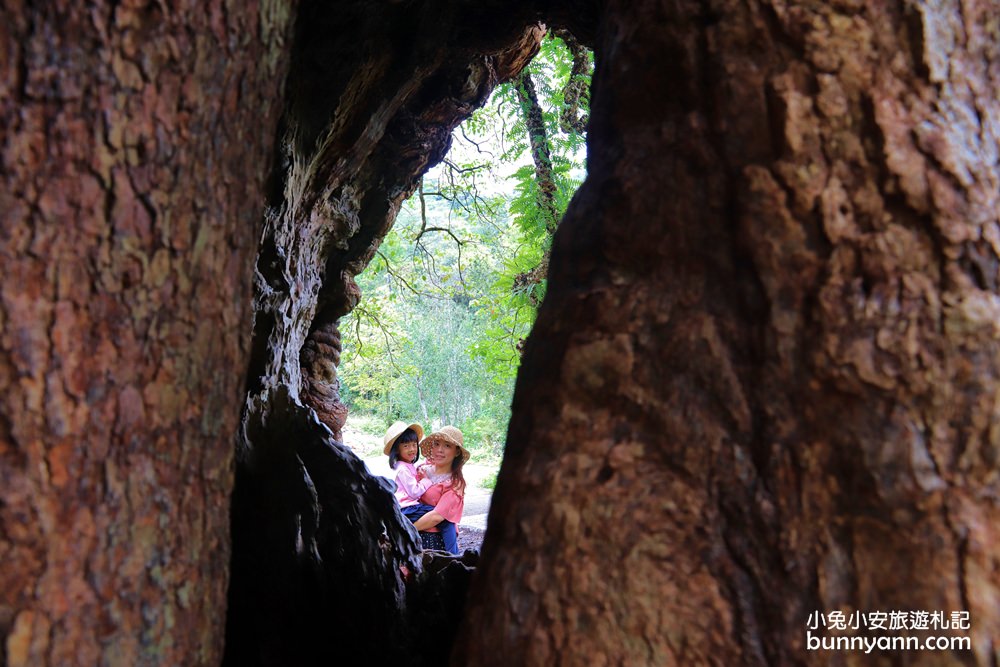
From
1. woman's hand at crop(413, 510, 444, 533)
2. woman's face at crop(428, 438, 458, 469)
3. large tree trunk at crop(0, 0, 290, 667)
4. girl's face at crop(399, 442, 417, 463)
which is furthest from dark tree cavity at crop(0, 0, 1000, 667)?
girl's face at crop(399, 442, 417, 463)

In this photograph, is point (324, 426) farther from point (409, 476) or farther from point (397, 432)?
point (397, 432)

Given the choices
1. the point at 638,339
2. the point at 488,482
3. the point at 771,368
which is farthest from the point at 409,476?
the point at 488,482

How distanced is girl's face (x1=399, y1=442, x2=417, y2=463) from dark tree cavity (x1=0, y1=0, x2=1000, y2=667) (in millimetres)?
3041

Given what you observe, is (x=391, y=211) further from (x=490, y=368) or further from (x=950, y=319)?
(x=950, y=319)

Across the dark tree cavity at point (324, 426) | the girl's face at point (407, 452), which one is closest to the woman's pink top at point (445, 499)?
the girl's face at point (407, 452)

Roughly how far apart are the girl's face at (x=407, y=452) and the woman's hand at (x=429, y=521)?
0.53 m

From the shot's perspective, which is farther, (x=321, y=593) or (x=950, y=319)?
(x=321, y=593)

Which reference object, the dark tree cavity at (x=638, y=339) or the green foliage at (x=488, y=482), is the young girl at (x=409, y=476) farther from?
the green foliage at (x=488, y=482)

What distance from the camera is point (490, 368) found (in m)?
5.57

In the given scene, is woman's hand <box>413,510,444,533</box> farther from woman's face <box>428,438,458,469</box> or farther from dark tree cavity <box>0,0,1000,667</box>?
dark tree cavity <box>0,0,1000,667</box>

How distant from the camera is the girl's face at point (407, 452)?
450 cm

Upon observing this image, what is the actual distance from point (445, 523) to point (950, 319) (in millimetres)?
3293

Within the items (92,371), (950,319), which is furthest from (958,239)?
(92,371)

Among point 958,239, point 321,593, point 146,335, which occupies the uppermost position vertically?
point 958,239
